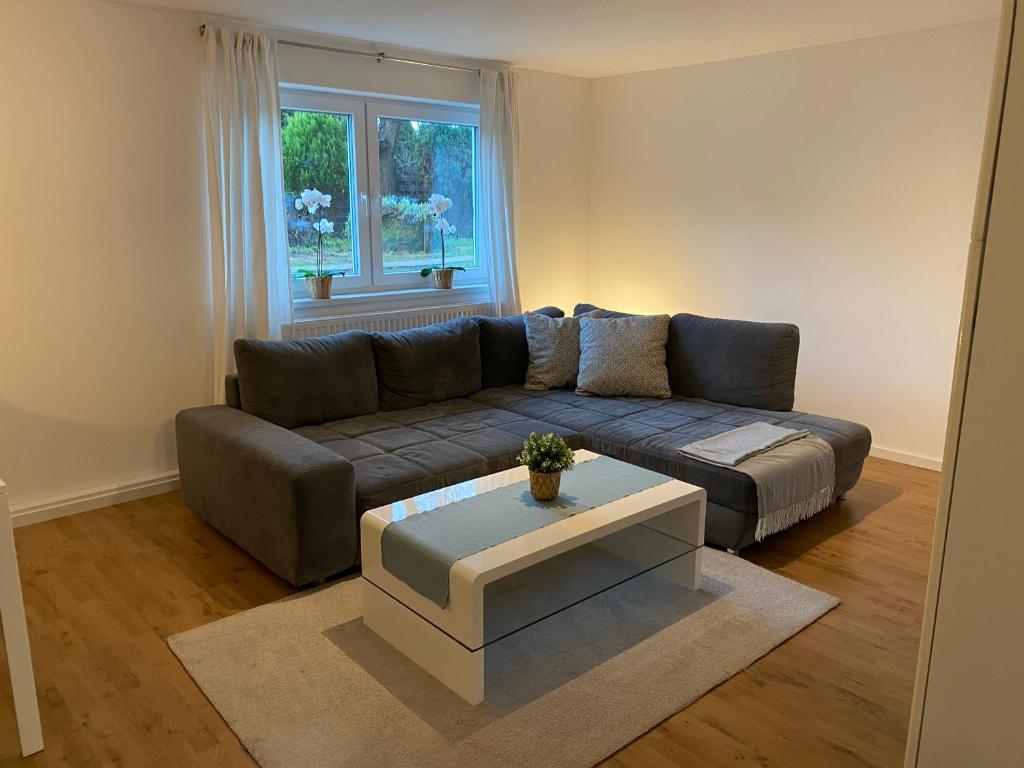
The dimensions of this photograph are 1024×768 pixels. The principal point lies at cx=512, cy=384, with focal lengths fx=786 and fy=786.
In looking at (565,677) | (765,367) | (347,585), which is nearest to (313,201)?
(347,585)

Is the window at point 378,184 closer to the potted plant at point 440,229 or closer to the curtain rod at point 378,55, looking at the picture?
the potted plant at point 440,229

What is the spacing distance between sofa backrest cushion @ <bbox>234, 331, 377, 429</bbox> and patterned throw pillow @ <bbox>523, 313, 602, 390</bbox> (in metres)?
0.99

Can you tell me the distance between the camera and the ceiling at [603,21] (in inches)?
139

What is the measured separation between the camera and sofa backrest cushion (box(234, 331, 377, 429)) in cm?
365

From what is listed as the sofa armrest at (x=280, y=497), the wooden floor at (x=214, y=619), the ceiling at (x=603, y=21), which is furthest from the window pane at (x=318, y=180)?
the wooden floor at (x=214, y=619)

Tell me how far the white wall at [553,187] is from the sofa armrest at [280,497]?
272 cm

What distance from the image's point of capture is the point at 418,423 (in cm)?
388

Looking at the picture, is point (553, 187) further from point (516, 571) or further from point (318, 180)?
point (516, 571)

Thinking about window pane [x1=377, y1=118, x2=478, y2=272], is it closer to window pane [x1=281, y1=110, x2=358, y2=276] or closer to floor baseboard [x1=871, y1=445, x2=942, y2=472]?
window pane [x1=281, y1=110, x2=358, y2=276]

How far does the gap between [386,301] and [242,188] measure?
1147mm

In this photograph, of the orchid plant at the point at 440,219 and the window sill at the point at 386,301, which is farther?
the orchid plant at the point at 440,219

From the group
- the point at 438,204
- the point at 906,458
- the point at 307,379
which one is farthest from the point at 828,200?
the point at 307,379

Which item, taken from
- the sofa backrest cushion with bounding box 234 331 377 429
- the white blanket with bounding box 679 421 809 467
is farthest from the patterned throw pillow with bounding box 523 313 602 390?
the white blanket with bounding box 679 421 809 467

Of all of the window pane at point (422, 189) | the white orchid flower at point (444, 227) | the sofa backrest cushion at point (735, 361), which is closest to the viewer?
the sofa backrest cushion at point (735, 361)
